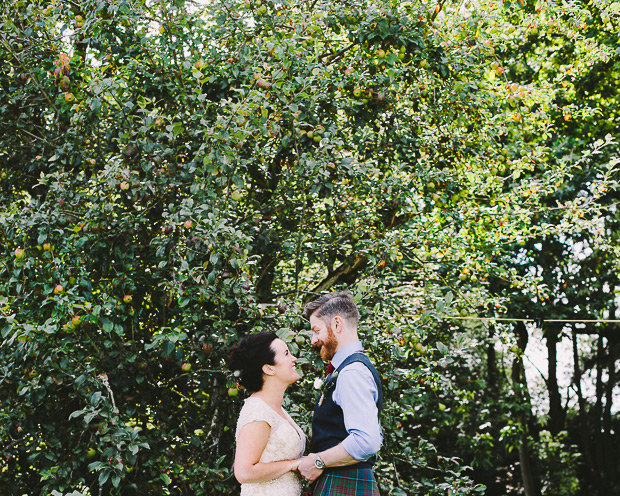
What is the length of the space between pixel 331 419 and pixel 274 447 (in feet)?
0.92

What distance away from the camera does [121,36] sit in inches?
167

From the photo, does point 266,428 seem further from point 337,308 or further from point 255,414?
point 337,308

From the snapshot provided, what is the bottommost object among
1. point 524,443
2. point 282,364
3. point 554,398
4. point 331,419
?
point 331,419

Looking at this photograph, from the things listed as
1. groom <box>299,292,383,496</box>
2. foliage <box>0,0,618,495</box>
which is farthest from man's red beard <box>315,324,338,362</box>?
foliage <box>0,0,618,495</box>

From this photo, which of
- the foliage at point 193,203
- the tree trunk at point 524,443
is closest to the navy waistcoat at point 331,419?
the foliage at point 193,203

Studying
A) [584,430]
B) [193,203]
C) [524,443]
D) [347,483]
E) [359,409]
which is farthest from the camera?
[584,430]

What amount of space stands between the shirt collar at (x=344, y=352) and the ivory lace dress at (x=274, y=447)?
344 mm

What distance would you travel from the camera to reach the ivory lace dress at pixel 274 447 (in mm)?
2441

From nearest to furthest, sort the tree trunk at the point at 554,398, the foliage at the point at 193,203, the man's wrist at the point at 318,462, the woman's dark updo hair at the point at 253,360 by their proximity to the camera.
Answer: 1. the man's wrist at the point at 318,462
2. the woman's dark updo hair at the point at 253,360
3. the foliage at the point at 193,203
4. the tree trunk at the point at 554,398

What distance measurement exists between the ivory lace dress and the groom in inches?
4.5

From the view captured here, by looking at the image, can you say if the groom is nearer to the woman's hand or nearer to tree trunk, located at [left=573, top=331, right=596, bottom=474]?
the woman's hand

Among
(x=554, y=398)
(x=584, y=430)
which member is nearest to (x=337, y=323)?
(x=554, y=398)

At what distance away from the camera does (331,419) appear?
2363 mm

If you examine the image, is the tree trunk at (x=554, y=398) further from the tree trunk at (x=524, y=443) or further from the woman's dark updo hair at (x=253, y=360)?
the woman's dark updo hair at (x=253, y=360)
